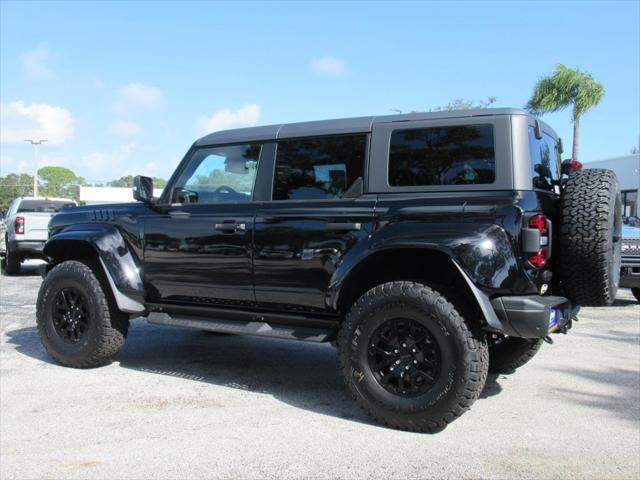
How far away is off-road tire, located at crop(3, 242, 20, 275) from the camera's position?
42.1ft

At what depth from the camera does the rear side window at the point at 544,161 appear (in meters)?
3.78

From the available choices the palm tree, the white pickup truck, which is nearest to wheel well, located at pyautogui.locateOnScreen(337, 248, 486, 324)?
the white pickup truck

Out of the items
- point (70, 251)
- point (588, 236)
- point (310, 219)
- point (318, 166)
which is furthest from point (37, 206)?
point (588, 236)

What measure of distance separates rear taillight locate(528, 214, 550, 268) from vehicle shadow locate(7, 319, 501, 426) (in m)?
1.32

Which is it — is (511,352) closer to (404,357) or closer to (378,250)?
(404,357)

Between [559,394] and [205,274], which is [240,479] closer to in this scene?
[205,274]

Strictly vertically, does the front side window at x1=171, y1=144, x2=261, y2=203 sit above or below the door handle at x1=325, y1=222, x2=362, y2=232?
above

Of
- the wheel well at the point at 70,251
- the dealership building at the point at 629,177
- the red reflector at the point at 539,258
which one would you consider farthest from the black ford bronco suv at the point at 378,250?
the dealership building at the point at 629,177

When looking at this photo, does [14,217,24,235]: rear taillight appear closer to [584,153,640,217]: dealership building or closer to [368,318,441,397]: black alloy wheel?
[368,318,441,397]: black alloy wheel

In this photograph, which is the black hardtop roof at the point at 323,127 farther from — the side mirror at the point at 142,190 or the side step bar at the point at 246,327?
the side step bar at the point at 246,327

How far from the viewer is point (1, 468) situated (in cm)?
302

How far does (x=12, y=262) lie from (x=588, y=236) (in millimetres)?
12722

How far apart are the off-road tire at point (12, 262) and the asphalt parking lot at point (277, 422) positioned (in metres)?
7.94

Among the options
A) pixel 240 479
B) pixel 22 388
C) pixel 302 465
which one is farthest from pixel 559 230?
pixel 22 388
